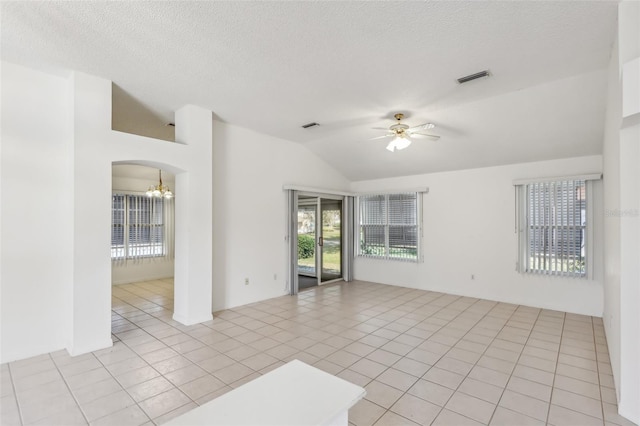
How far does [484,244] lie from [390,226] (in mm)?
1880

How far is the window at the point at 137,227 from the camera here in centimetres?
693

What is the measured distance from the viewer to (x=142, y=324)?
13.9ft

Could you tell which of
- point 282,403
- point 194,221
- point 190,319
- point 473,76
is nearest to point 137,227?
point 194,221

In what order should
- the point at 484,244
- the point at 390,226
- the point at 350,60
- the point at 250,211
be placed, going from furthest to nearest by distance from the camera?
the point at 390,226 < the point at 484,244 < the point at 250,211 < the point at 350,60

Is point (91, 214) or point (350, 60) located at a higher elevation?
A: point (350, 60)

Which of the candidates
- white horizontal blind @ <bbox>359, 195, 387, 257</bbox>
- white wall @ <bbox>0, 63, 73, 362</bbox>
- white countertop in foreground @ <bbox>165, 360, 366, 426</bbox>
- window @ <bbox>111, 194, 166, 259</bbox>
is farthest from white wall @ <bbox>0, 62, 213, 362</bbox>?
white horizontal blind @ <bbox>359, 195, 387, 257</bbox>

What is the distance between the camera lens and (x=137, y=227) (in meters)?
7.23

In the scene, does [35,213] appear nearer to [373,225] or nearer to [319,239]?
[319,239]

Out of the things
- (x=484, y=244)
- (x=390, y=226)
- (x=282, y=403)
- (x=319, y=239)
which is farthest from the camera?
(x=319, y=239)

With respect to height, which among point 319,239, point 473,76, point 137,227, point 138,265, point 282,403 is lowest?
point 138,265

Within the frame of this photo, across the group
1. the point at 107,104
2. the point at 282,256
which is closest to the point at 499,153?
the point at 282,256

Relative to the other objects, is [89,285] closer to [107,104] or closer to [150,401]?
[150,401]

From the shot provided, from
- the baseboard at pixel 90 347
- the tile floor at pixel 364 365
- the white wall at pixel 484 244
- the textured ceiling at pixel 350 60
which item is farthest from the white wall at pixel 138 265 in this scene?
the white wall at pixel 484 244

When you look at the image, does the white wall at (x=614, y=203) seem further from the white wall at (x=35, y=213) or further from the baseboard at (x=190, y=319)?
the white wall at (x=35, y=213)
